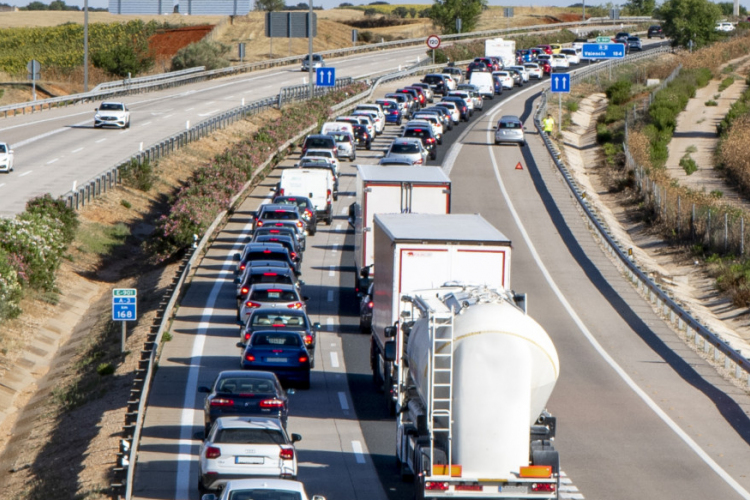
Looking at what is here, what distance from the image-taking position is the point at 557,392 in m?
25.0

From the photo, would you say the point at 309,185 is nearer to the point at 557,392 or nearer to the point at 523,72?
the point at 557,392

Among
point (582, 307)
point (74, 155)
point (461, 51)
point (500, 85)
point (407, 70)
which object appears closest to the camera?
point (582, 307)

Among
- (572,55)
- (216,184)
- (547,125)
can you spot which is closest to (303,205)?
(216,184)

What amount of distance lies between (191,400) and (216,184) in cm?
2430

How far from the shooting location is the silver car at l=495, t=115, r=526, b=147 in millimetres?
64750

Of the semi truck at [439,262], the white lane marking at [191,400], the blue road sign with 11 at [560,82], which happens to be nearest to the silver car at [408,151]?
the white lane marking at [191,400]

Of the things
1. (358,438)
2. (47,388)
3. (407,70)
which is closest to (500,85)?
(407,70)

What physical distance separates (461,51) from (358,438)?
322 ft

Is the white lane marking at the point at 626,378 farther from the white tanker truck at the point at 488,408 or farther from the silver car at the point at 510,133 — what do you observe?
the silver car at the point at 510,133

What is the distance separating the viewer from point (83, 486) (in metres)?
19.2

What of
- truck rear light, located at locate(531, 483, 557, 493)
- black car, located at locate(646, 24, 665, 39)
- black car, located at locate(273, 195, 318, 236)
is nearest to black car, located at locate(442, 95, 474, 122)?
black car, located at locate(273, 195, 318, 236)

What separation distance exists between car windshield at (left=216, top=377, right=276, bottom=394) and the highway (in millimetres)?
1250

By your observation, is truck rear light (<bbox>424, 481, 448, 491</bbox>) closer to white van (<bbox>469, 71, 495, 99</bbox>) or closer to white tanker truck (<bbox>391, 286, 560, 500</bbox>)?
white tanker truck (<bbox>391, 286, 560, 500</bbox>)

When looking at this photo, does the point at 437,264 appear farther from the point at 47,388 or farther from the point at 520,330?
the point at 47,388
